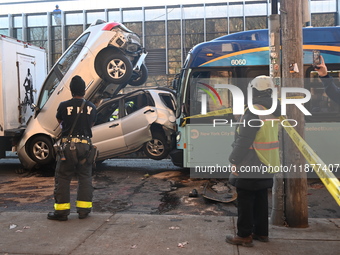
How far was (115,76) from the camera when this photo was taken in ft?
32.6

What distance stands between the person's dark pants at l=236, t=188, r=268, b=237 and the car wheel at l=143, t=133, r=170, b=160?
558 centimetres

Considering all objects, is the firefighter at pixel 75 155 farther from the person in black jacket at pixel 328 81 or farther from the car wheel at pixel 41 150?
the car wheel at pixel 41 150

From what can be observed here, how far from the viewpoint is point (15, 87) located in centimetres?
1092

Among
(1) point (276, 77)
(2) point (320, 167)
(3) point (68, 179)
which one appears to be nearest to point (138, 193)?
(3) point (68, 179)

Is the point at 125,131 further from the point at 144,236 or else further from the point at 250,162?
the point at 250,162

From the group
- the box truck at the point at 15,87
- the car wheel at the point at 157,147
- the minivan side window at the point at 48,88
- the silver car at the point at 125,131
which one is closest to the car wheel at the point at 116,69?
the silver car at the point at 125,131

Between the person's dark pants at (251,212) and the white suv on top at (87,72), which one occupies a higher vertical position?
the white suv on top at (87,72)

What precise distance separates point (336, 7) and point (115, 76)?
16495mm

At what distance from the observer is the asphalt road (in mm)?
6844

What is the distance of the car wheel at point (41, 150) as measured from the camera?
33.7 feet

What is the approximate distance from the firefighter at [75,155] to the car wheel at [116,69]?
4124mm

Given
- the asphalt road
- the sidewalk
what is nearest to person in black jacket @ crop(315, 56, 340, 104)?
the sidewalk

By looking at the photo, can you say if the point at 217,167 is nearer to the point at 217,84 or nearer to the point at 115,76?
the point at 217,84

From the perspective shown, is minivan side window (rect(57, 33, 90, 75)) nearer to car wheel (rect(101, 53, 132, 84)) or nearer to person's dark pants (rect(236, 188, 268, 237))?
car wheel (rect(101, 53, 132, 84))
